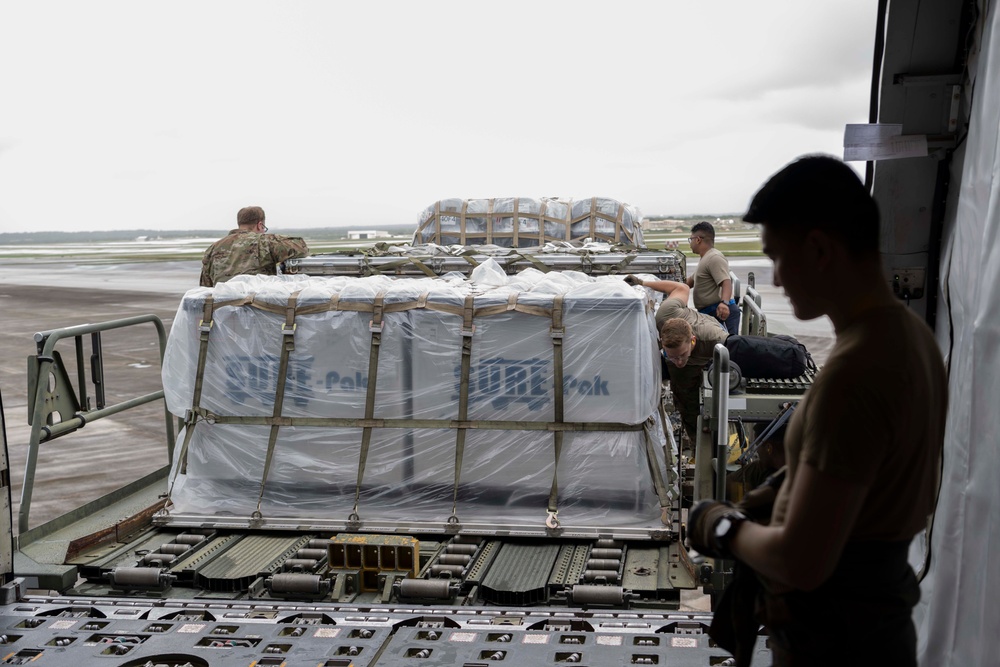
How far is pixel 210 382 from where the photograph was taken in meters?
6.11

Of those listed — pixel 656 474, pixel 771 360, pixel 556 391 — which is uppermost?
pixel 771 360

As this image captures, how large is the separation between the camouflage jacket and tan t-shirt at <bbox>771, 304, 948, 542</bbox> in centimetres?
622

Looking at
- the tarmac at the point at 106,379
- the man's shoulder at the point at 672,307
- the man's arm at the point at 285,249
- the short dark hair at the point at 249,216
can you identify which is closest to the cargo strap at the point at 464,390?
the man's shoulder at the point at 672,307

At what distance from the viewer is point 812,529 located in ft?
5.70

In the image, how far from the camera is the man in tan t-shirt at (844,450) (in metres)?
1.73

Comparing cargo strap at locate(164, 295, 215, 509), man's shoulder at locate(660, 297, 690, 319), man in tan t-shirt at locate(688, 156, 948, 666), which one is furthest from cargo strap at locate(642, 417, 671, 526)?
man in tan t-shirt at locate(688, 156, 948, 666)

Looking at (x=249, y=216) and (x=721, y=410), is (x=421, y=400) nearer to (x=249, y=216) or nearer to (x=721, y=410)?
(x=721, y=410)

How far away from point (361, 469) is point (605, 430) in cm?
159

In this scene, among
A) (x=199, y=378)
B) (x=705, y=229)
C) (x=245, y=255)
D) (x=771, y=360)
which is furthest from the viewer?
(x=705, y=229)

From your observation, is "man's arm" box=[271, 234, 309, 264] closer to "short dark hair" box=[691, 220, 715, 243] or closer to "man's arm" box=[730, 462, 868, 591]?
"short dark hair" box=[691, 220, 715, 243]

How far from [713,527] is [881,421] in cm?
44

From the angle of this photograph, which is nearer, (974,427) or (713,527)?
(713,527)

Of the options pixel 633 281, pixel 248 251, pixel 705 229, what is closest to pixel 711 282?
pixel 705 229

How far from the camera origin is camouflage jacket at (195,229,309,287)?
293 inches
